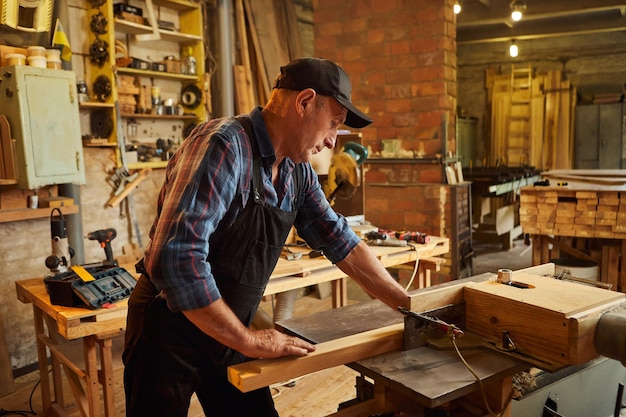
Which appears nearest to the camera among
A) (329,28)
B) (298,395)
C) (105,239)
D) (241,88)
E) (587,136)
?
(105,239)

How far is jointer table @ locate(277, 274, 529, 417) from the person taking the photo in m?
1.21

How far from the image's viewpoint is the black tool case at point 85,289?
7.16 ft

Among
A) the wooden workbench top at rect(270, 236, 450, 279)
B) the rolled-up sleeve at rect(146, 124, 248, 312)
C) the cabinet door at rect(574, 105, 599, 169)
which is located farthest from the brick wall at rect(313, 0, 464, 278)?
the cabinet door at rect(574, 105, 599, 169)

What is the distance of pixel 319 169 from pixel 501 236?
14.3ft

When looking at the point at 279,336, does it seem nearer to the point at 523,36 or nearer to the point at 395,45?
the point at 395,45

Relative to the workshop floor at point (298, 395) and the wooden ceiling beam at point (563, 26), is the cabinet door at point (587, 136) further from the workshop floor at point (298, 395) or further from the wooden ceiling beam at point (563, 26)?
the workshop floor at point (298, 395)

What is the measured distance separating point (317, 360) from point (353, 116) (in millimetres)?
652

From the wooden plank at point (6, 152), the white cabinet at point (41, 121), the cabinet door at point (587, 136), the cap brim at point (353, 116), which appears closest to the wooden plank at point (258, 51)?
the white cabinet at point (41, 121)

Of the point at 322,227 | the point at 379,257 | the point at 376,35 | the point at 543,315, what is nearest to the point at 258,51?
the point at 376,35

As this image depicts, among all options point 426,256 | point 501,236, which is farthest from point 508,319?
point 501,236

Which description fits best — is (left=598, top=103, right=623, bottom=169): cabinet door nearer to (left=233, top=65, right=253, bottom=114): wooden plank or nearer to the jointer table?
(left=233, top=65, right=253, bottom=114): wooden plank

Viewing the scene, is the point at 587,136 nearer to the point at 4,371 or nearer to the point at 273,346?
the point at 4,371

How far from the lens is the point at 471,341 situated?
1460 mm

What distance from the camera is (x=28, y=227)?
337 cm
